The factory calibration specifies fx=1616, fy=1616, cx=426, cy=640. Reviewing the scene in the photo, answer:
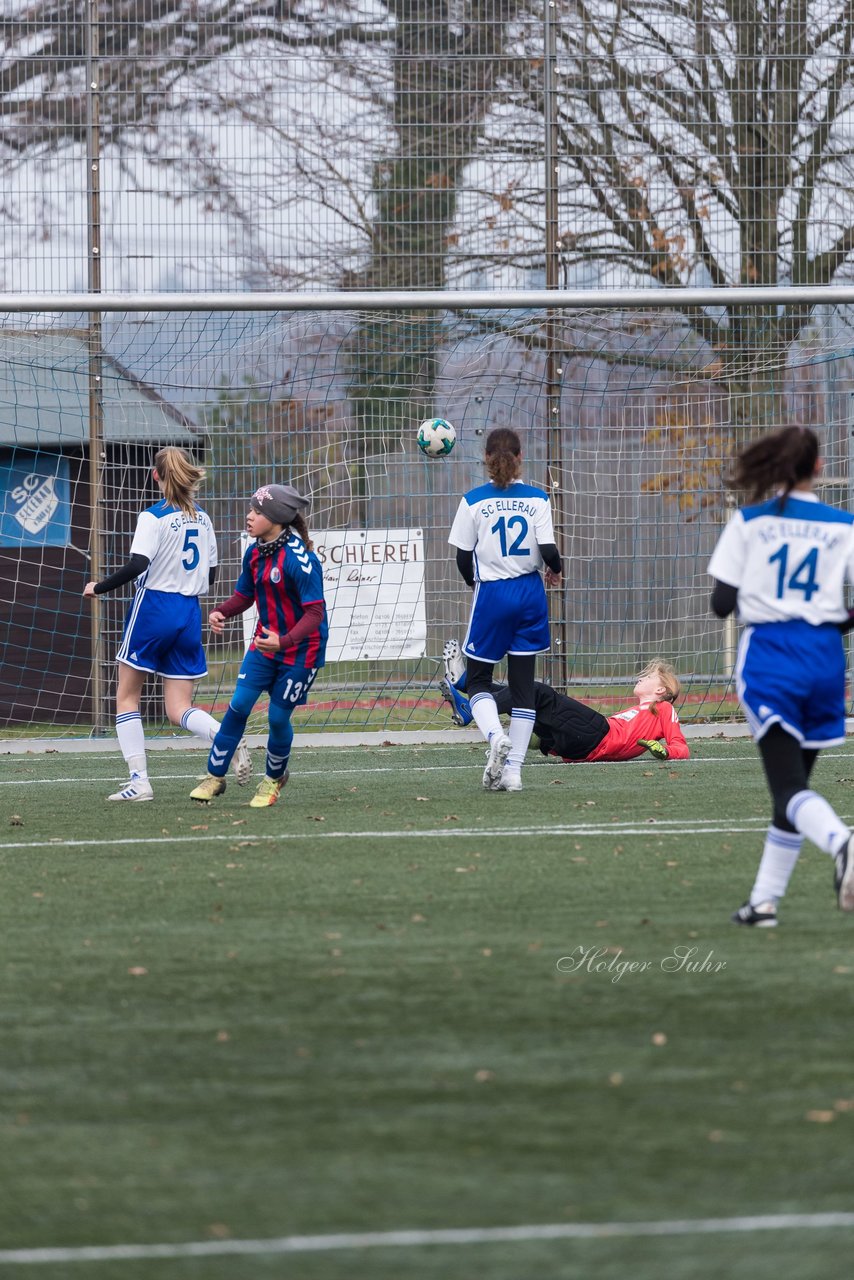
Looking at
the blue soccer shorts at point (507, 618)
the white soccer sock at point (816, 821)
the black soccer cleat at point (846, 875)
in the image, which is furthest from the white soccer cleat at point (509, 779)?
the black soccer cleat at point (846, 875)

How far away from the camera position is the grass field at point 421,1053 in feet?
8.92

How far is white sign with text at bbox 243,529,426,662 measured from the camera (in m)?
13.1

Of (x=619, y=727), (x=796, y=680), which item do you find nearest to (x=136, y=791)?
(x=619, y=727)

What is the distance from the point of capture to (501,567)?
918cm

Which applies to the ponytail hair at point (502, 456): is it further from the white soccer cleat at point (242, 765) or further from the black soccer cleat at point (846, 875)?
the black soccer cleat at point (846, 875)

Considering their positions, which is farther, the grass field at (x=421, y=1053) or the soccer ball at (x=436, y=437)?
the soccer ball at (x=436, y=437)

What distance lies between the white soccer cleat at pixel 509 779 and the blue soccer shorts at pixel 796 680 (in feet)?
12.9

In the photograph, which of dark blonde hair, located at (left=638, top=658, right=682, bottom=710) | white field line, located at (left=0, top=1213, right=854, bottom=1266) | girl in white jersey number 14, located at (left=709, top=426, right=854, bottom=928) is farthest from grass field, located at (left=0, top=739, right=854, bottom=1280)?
dark blonde hair, located at (left=638, top=658, right=682, bottom=710)

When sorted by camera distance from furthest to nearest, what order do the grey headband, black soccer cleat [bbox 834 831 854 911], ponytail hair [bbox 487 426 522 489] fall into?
ponytail hair [bbox 487 426 522 489], the grey headband, black soccer cleat [bbox 834 831 854 911]

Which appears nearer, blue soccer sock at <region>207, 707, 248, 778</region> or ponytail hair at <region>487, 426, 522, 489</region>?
blue soccer sock at <region>207, 707, 248, 778</region>

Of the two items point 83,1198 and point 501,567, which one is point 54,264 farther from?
point 83,1198

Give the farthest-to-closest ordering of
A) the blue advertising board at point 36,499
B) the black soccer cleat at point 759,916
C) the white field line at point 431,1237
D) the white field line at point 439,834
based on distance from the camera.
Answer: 1. the blue advertising board at point 36,499
2. the white field line at point 439,834
3. the black soccer cleat at point 759,916
4. the white field line at point 431,1237

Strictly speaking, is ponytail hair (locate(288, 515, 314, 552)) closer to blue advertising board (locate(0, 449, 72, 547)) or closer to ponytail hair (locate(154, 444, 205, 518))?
ponytail hair (locate(154, 444, 205, 518))

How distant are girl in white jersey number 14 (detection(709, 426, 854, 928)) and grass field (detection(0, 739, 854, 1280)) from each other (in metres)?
0.48
